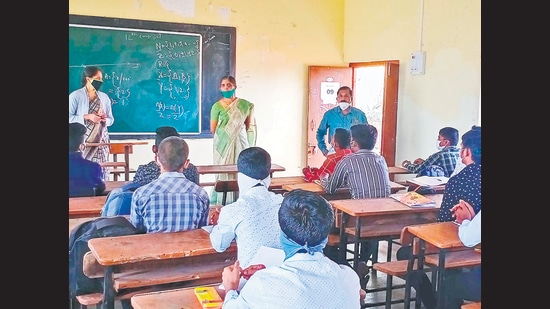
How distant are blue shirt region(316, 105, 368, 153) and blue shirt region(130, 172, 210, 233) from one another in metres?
1.26

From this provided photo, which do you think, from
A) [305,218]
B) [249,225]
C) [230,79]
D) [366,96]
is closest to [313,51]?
[230,79]

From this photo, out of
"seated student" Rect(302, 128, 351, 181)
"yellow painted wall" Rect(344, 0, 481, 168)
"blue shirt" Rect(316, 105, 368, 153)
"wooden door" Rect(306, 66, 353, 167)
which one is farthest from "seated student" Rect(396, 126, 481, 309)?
"wooden door" Rect(306, 66, 353, 167)

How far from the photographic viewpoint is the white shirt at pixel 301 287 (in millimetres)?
1188

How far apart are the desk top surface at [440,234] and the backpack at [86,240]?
0.99m

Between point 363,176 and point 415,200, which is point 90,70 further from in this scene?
point 415,200

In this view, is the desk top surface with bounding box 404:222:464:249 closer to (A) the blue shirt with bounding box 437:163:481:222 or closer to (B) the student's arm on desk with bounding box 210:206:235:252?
(A) the blue shirt with bounding box 437:163:481:222

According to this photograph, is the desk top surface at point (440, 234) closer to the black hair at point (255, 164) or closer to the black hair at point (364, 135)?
the black hair at point (255, 164)

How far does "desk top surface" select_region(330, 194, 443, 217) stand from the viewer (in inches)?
91.0

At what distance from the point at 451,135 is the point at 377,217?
534mm
